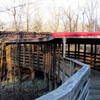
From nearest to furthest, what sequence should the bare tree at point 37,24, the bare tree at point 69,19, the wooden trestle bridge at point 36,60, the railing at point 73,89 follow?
the railing at point 73,89 → the wooden trestle bridge at point 36,60 → the bare tree at point 37,24 → the bare tree at point 69,19

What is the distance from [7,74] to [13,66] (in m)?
1.00

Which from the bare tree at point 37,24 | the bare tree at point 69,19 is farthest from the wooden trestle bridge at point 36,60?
the bare tree at point 69,19

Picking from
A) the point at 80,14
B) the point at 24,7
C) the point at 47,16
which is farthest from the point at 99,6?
the point at 24,7

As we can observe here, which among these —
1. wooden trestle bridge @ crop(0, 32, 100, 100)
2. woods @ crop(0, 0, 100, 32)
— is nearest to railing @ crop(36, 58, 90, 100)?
wooden trestle bridge @ crop(0, 32, 100, 100)

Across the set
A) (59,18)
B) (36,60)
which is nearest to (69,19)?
(59,18)

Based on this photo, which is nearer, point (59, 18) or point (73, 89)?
point (73, 89)

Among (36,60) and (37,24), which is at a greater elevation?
(37,24)

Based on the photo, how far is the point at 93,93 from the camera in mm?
6680

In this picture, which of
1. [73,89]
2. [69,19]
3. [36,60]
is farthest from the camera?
[69,19]

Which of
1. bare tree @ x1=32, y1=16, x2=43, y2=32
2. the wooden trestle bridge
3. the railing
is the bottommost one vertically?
the wooden trestle bridge

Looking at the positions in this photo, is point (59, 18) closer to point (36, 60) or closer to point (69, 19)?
→ point (69, 19)

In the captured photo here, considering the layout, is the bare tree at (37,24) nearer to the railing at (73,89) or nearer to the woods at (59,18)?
the woods at (59,18)

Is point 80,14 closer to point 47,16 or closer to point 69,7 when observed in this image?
point 69,7

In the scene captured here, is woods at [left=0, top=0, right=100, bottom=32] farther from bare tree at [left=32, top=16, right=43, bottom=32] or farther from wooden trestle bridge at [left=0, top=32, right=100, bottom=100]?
wooden trestle bridge at [left=0, top=32, right=100, bottom=100]
